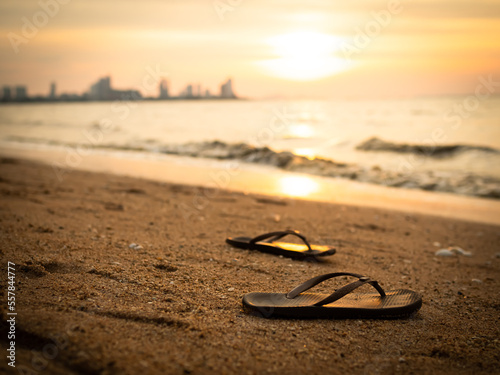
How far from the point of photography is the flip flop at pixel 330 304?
2.16 m

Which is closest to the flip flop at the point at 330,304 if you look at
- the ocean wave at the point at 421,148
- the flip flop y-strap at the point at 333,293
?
the flip flop y-strap at the point at 333,293

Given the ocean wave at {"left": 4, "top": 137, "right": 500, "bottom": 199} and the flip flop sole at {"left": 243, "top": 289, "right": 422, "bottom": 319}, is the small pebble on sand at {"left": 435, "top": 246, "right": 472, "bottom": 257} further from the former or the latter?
the ocean wave at {"left": 4, "top": 137, "right": 500, "bottom": 199}

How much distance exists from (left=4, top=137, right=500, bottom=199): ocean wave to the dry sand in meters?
3.11

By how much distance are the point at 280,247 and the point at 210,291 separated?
3.60ft

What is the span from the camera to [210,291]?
2.45 m

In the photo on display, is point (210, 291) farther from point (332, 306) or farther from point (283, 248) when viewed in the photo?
point (283, 248)

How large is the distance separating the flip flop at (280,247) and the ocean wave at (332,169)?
17.7 ft

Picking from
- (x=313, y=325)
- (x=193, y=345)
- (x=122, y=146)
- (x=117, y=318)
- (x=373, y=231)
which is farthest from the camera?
(x=122, y=146)

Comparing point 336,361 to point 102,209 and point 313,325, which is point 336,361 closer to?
point 313,325

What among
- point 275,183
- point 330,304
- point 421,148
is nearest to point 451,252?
point 330,304

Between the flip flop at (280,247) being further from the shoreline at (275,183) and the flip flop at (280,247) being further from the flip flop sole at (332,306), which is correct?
the shoreline at (275,183)

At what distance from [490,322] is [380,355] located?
3.25 feet

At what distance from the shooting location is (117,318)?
1943 mm

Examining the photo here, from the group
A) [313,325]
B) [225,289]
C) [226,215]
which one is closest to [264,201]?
[226,215]
